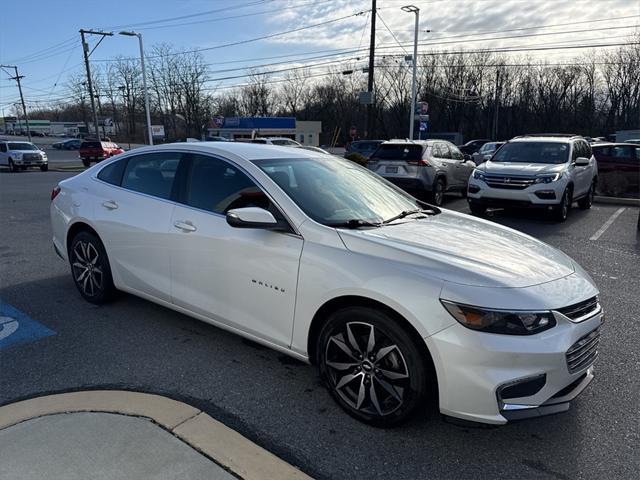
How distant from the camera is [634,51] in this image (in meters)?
53.3

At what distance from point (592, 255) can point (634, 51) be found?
60.5m

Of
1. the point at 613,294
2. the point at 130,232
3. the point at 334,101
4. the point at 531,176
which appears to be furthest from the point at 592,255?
the point at 334,101

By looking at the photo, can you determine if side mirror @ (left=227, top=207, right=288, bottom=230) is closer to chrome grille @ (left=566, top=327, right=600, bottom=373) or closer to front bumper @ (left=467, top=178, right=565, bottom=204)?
chrome grille @ (left=566, top=327, right=600, bottom=373)

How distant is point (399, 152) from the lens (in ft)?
38.5

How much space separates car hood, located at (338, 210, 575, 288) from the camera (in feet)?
8.27

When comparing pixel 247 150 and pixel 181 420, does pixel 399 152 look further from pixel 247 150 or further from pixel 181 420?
pixel 181 420

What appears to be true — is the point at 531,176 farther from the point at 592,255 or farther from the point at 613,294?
the point at 613,294

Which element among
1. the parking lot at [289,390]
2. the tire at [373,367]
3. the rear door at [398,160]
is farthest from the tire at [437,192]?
the tire at [373,367]

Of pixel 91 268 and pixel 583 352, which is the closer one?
pixel 583 352

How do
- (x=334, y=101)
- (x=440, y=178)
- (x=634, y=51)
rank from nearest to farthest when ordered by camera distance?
(x=440, y=178) → (x=634, y=51) → (x=334, y=101)

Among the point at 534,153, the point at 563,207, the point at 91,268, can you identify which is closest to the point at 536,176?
the point at 563,207

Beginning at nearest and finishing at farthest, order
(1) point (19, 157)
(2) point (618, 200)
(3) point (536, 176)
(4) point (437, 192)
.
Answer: (3) point (536, 176) < (4) point (437, 192) < (2) point (618, 200) < (1) point (19, 157)

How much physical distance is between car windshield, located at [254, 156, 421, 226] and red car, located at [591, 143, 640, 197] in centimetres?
1281

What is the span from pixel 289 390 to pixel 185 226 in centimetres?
147
